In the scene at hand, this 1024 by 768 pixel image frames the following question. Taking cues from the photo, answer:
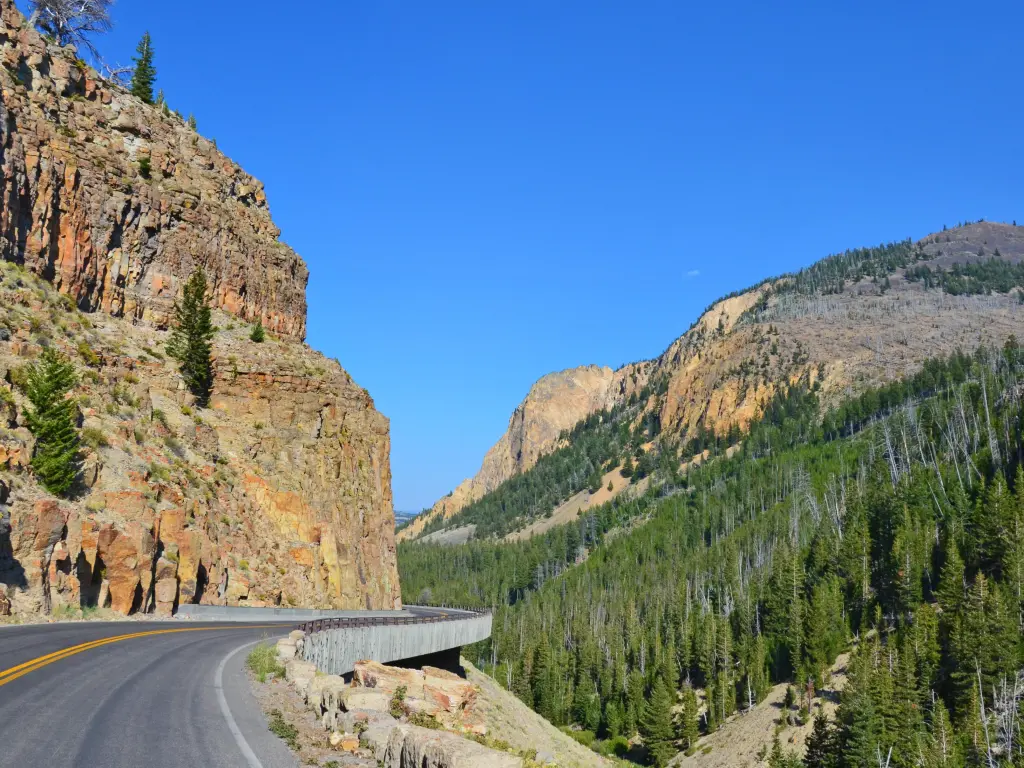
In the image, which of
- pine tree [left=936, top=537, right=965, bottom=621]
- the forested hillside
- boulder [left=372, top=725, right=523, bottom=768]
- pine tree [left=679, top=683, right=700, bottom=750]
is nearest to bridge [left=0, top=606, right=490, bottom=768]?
boulder [left=372, top=725, right=523, bottom=768]

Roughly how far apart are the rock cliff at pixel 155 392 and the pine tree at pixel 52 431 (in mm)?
715

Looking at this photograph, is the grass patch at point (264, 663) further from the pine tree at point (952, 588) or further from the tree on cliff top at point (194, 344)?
the pine tree at point (952, 588)

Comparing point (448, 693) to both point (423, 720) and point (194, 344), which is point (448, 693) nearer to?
point (423, 720)

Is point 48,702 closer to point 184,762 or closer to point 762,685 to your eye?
point 184,762

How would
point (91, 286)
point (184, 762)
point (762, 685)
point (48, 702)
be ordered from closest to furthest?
point (184, 762) < point (48, 702) < point (91, 286) < point (762, 685)

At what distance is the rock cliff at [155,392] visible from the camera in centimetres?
3334

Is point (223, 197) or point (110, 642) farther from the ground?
point (223, 197)

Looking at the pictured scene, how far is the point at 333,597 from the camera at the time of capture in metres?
52.1

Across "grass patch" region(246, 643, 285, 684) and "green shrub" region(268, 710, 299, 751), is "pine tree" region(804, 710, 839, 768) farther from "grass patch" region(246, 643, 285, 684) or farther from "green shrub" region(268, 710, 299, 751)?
"green shrub" region(268, 710, 299, 751)

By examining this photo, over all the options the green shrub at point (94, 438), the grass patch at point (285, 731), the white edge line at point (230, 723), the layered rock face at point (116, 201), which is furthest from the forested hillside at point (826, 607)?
the layered rock face at point (116, 201)

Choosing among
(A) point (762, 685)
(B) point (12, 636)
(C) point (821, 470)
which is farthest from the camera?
(C) point (821, 470)

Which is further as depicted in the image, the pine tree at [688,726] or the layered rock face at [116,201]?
the pine tree at [688,726]

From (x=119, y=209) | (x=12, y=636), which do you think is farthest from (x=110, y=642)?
(x=119, y=209)

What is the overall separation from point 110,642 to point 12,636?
242 cm
